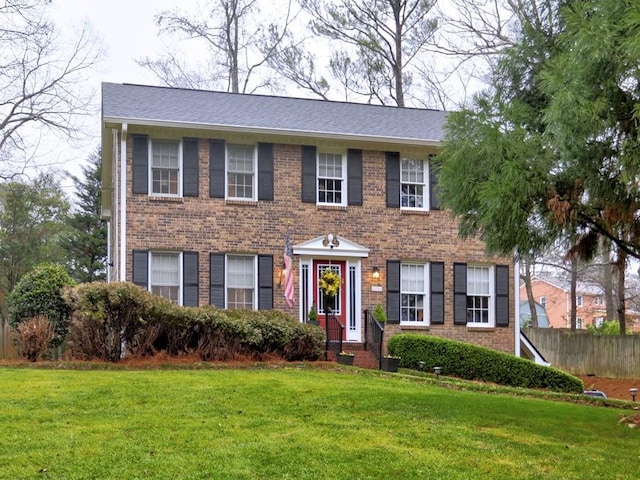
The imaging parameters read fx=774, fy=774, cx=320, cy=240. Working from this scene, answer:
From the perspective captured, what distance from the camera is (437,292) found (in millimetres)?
18219

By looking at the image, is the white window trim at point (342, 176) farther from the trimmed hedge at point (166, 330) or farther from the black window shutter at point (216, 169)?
the trimmed hedge at point (166, 330)

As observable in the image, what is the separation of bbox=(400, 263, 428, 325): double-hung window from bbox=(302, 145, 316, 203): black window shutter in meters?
2.76

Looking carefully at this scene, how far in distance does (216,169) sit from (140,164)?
163 cm

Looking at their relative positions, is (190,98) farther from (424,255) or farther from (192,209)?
(424,255)

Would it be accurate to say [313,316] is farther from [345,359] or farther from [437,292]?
[437,292]

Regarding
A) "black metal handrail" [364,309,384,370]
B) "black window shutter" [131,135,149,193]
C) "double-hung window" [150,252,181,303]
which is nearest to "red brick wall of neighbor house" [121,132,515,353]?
"black window shutter" [131,135,149,193]

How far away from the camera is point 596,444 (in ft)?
27.0

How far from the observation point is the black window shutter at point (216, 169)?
664 inches

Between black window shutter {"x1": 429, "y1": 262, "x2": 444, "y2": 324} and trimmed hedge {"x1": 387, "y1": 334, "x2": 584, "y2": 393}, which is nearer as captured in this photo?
trimmed hedge {"x1": 387, "y1": 334, "x2": 584, "y2": 393}

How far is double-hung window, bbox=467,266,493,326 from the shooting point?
18625mm

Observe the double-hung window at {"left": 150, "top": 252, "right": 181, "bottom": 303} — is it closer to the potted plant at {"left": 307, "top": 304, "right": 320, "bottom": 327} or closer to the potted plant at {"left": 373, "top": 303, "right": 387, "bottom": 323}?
the potted plant at {"left": 307, "top": 304, "right": 320, "bottom": 327}

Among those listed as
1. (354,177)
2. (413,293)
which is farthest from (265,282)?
(413,293)

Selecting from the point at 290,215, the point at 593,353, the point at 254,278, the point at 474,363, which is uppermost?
the point at 290,215

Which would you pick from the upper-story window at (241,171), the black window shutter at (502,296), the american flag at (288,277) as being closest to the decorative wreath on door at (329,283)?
the american flag at (288,277)
